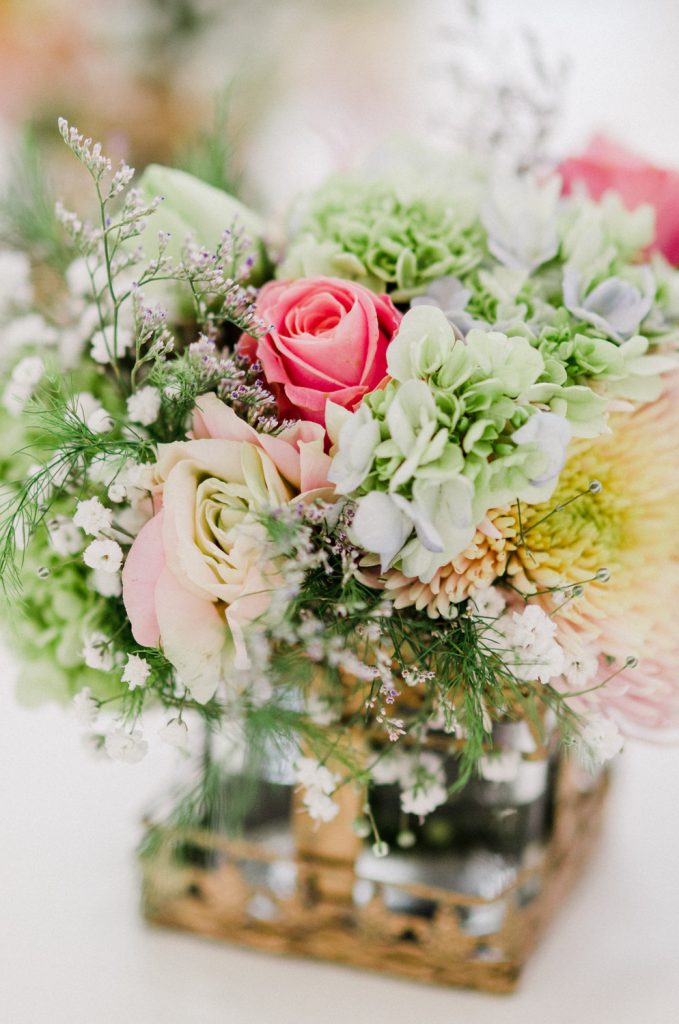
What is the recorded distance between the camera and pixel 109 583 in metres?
0.50

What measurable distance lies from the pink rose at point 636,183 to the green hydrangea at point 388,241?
0.10 m

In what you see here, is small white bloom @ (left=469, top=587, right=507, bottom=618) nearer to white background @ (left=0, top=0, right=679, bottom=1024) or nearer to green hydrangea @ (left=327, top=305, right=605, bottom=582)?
green hydrangea @ (left=327, top=305, right=605, bottom=582)

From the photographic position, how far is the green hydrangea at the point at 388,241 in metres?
0.54

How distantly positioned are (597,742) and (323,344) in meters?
0.24

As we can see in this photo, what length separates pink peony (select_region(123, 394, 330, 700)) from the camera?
0.44 metres

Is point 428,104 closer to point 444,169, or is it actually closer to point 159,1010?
point 444,169

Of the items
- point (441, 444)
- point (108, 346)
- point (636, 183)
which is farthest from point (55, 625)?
Result: point (636, 183)

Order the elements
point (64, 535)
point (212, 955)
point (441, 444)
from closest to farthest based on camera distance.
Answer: point (441, 444)
point (64, 535)
point (212, 955)

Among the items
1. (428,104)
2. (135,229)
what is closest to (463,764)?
(135,229)

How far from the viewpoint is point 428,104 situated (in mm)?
1966

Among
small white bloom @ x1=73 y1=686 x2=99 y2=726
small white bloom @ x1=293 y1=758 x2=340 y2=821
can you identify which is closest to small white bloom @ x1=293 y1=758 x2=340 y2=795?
small white bloom @ x1=293 y1=758 x2=340 y2=821

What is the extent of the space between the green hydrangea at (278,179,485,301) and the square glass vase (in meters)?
0.30

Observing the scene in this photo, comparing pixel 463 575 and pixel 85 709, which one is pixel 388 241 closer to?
pixel 463 575

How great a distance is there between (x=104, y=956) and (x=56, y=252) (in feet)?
1.52
